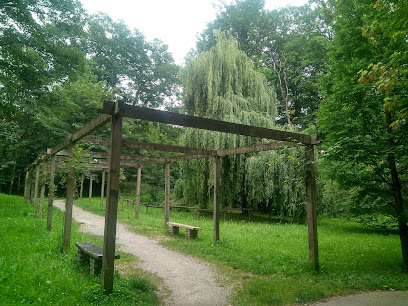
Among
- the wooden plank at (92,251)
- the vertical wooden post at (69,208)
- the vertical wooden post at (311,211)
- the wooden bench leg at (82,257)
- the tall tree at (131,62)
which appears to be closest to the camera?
the wooden plank at (92,251)

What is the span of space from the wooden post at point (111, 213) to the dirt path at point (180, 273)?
0.85 meters

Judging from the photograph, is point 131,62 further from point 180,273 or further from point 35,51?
point 180,273

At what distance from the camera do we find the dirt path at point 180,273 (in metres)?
3.85

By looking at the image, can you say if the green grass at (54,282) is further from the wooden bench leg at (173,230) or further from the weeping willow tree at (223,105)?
the weeping willow tree at (223,105)

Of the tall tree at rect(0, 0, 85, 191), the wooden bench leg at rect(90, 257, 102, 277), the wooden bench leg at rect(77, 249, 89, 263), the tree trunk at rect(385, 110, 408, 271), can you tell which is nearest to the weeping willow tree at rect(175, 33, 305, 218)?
the tall tree at rect(0, 0, 85, 191)

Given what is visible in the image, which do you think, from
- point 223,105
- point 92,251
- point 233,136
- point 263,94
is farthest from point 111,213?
point 263,94

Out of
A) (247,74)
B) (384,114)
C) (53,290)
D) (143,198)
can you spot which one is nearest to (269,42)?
(247,74)

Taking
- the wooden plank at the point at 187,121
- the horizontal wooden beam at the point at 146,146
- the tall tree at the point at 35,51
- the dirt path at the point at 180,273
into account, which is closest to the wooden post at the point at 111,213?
the wooden plank at the point at 187,121

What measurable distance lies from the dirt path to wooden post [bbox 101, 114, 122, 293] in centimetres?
85

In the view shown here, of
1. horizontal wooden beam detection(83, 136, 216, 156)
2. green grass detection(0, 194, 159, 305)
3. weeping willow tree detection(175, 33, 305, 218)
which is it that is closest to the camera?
green grass detection(0, 194, 159, 305)

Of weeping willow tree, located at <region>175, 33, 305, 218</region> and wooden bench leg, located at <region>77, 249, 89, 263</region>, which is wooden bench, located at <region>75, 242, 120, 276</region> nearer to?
wooden bench leg, located at <region>77, 249, 89, 263</region>

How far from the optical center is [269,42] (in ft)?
85.4

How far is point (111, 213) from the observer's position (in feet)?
12.0

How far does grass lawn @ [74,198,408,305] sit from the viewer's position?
415 cm
